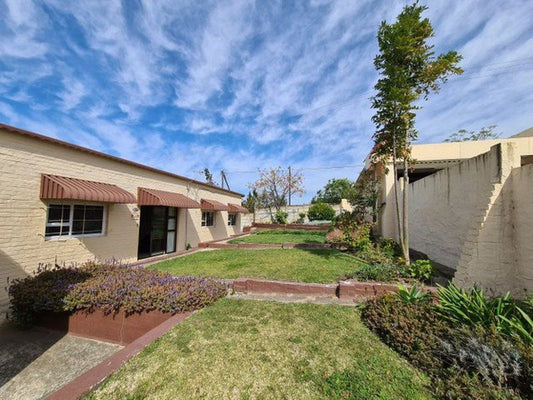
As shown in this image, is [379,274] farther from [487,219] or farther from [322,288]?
[487,219]

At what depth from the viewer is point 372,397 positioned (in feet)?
7.57

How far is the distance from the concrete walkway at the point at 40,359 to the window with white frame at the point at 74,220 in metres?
2.96

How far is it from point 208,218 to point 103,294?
1181cm

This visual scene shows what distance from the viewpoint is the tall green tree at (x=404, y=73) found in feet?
21.5

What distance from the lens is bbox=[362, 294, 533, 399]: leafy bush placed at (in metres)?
2.31

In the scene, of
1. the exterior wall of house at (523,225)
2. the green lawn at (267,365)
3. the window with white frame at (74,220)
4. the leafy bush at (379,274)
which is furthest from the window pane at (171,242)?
the exterior wall of house at (523,225)

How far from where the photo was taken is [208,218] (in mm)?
15844

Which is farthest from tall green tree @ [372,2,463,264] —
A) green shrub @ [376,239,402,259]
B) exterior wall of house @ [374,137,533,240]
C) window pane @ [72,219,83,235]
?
window pane @ [72,219,83,235]

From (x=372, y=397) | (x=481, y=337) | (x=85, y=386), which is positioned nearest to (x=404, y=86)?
(x=481, y=337)

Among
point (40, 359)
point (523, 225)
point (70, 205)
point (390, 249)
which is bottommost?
point (40, 359)

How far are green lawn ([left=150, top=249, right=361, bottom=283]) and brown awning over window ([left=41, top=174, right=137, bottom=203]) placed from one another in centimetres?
312

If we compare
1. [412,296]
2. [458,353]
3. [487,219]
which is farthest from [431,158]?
[458,353]

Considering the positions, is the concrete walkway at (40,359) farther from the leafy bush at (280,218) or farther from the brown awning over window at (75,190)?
the leafy bush at (280,218)

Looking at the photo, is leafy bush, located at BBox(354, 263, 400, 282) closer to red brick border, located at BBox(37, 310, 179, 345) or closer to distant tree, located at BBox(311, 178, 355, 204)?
red brick border, located at BBox(37, 310, 179, 345)
